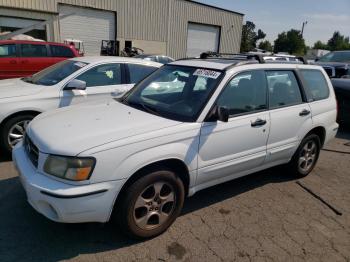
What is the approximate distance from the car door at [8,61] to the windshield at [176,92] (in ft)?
21.8

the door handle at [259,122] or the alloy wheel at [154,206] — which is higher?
the door handle at [259,122]

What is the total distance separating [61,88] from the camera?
506 cm

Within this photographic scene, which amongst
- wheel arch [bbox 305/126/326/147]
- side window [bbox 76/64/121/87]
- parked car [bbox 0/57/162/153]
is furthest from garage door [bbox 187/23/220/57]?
wheel arch [bbox 305/126/326/147]

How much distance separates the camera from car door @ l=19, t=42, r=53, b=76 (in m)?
9.24

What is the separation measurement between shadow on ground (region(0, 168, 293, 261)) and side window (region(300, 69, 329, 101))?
2.18m

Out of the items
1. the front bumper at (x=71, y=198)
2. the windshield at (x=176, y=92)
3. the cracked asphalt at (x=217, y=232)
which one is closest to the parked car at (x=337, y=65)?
the cracked asphalt at (x=217, y=232)

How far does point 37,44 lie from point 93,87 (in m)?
5.40

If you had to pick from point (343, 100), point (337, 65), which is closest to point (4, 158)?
point (343, 100)

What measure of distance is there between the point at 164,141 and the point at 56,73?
3.39m

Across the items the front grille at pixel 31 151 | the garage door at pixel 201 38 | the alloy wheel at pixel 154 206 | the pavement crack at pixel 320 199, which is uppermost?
the garage door at pixel 201 38

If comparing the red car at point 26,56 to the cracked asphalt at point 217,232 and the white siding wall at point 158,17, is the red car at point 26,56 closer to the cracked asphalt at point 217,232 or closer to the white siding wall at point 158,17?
the cracked asphalt at point 217,232

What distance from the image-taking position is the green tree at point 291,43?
274 ft

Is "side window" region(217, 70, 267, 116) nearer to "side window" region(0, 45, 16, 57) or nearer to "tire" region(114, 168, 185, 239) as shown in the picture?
"tire" region(114, 168, 185, 239)

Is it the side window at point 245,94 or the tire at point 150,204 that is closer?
the tire at point 150,204
